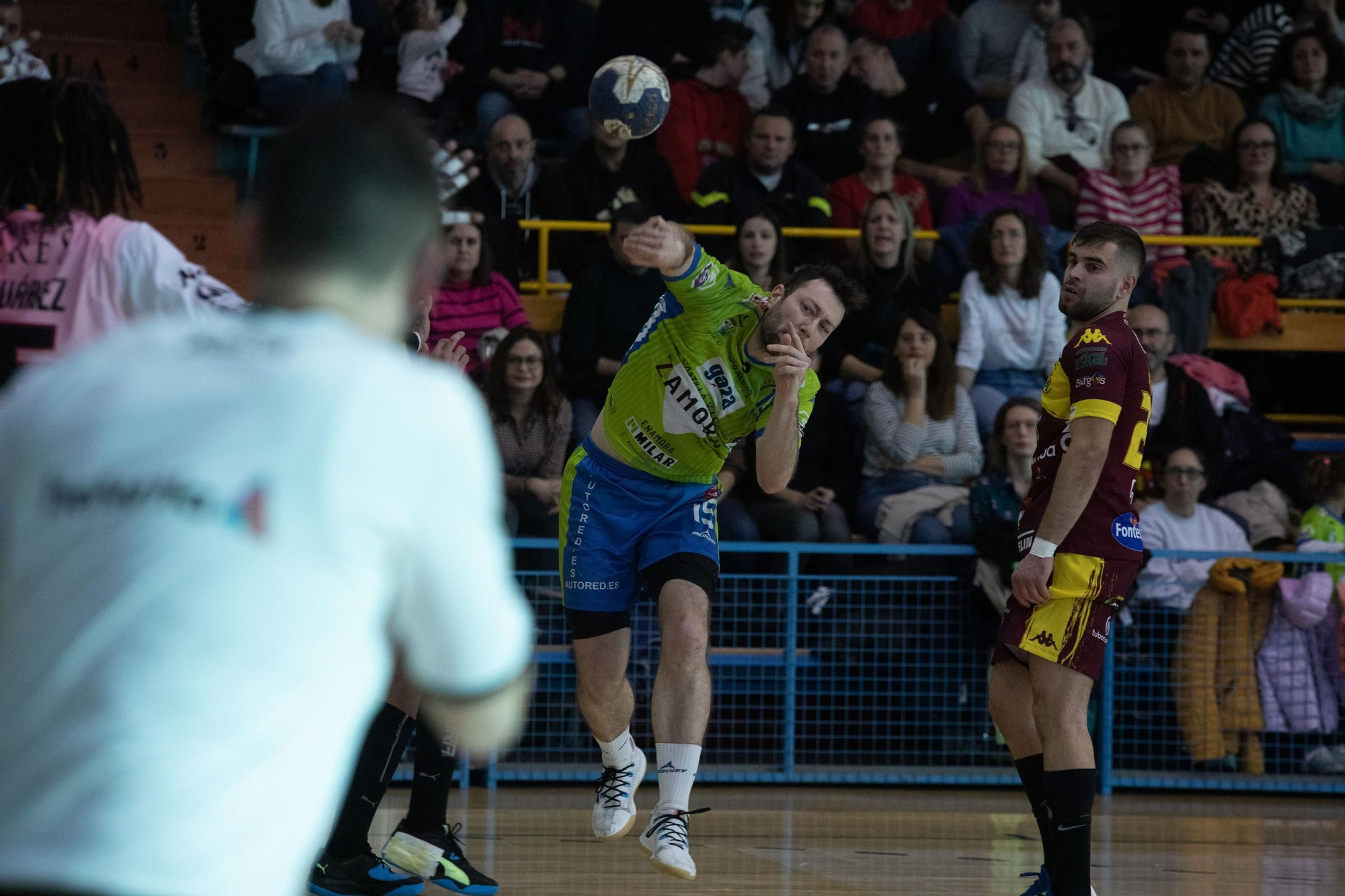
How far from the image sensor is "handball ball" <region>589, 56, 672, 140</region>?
6.57 metres

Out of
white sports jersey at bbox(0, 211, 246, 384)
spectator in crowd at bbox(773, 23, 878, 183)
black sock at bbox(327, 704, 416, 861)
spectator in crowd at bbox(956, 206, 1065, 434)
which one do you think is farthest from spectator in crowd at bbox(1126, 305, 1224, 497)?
white sports jersey at bbox(0, 211, 246, 384)

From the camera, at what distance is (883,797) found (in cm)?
829

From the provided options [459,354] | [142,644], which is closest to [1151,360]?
[459,354]

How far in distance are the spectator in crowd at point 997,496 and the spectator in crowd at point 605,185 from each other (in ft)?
8.65

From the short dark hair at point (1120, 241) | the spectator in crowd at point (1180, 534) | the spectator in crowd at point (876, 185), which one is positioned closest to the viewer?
the short dark hair at point (1120, 241)

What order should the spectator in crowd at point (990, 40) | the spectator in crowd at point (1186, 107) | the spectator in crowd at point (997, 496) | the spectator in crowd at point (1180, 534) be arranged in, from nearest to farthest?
the spectator in crowd at point (997, 496), the spectator in crowd at point (1180, 534), the spectator in crowd at point (1186, 107), the spectator in crowd at point (990, 40)

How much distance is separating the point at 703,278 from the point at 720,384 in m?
0.38

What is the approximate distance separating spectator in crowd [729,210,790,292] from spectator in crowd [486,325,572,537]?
4.39 ft

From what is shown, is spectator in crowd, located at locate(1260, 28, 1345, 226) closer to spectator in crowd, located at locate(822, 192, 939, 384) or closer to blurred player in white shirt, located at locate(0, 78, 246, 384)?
spectator in crowd, located at locate(822, 192, 939, 384)

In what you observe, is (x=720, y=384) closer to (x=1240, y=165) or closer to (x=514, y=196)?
(x=514, y=196)

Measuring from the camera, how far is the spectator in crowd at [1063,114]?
35.2ft

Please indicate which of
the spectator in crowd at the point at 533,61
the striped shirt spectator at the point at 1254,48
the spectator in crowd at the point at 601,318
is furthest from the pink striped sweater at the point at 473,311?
the striped shirt spectator at the point at 1254,48

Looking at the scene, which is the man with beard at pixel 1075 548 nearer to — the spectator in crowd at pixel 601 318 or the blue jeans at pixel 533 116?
the spectator in crowd at pixel 601 318

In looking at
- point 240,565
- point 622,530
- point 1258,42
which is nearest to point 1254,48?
point 1258,42
